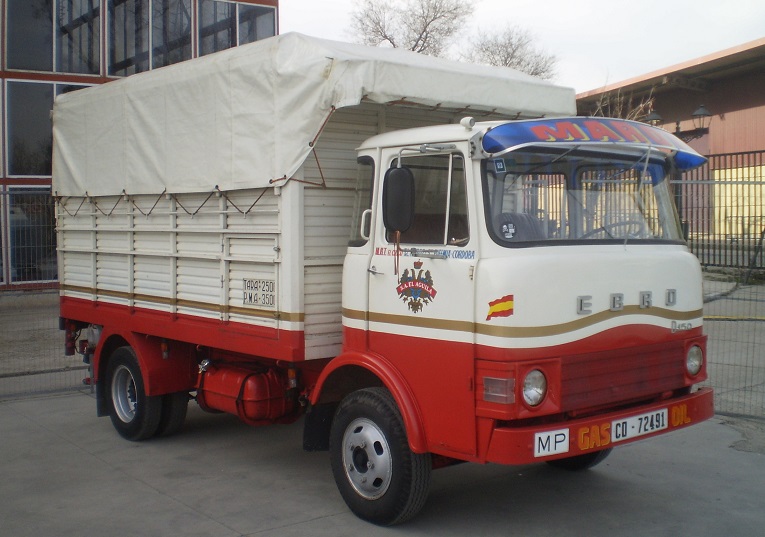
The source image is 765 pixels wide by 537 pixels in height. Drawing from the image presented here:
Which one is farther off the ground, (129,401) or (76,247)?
(76,247)

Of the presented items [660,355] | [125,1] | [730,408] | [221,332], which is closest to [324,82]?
[221,332]

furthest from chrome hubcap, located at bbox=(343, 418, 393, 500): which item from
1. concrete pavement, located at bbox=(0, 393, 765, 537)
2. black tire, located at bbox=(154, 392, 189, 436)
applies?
black tire, located at bbox=(154, 392, 189, 436)

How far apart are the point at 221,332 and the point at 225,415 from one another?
104 inches

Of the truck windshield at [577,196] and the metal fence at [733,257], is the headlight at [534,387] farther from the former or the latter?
the metal fence at [733,257]

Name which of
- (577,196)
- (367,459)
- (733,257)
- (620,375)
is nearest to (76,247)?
(367,459)

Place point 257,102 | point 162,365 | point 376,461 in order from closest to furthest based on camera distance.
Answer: point 376,461, point 257,102, point 162,365

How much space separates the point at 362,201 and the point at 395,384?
1346 millimetres

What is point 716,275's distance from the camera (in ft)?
31.7

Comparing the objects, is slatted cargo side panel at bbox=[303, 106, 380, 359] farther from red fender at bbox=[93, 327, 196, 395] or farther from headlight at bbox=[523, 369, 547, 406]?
red fender at bbox=[93, 327, 196, 395]

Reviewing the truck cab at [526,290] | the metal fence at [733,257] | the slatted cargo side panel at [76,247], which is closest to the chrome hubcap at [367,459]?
the truck cab at [526,290]

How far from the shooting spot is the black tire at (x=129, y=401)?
7599 mm

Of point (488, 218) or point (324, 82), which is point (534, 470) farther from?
point (324, 82)

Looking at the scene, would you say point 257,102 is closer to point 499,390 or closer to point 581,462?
point 499,390

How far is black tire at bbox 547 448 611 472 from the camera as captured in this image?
21.4ft
